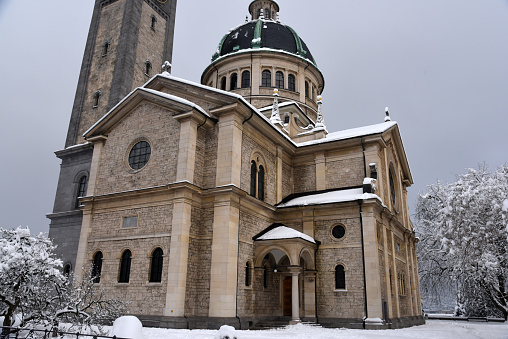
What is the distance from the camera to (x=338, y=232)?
22.1m

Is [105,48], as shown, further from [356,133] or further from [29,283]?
[29,283]

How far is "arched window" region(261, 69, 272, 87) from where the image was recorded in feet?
114

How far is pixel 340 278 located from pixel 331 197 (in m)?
4.36

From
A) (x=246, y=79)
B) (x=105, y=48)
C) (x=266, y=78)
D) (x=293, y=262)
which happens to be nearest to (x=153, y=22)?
(x=105, y=48)

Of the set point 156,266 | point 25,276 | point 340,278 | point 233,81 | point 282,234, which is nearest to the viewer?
point 25,276

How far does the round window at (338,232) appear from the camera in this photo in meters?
21.9

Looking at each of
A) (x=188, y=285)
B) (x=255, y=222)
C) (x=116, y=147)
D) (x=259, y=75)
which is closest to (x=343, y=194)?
(x=255, y=222)

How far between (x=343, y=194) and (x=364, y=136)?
12.7 feet

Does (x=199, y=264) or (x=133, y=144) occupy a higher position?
(x=133, y=144)

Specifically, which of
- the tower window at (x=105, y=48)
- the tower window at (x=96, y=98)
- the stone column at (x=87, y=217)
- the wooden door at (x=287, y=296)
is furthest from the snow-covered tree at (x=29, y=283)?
the tower window at (x=105, y=48)

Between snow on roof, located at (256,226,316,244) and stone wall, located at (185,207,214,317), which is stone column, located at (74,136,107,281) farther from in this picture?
snow on roof, located at (256,226,316,244)

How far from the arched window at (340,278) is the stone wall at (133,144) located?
9.73 m

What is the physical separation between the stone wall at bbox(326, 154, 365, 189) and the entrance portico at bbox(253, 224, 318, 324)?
177 inches

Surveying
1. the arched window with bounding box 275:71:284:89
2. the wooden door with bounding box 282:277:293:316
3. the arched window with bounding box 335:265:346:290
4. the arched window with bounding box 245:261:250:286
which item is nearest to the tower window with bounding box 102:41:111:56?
the arched window with bounding box 275:71:284:89
